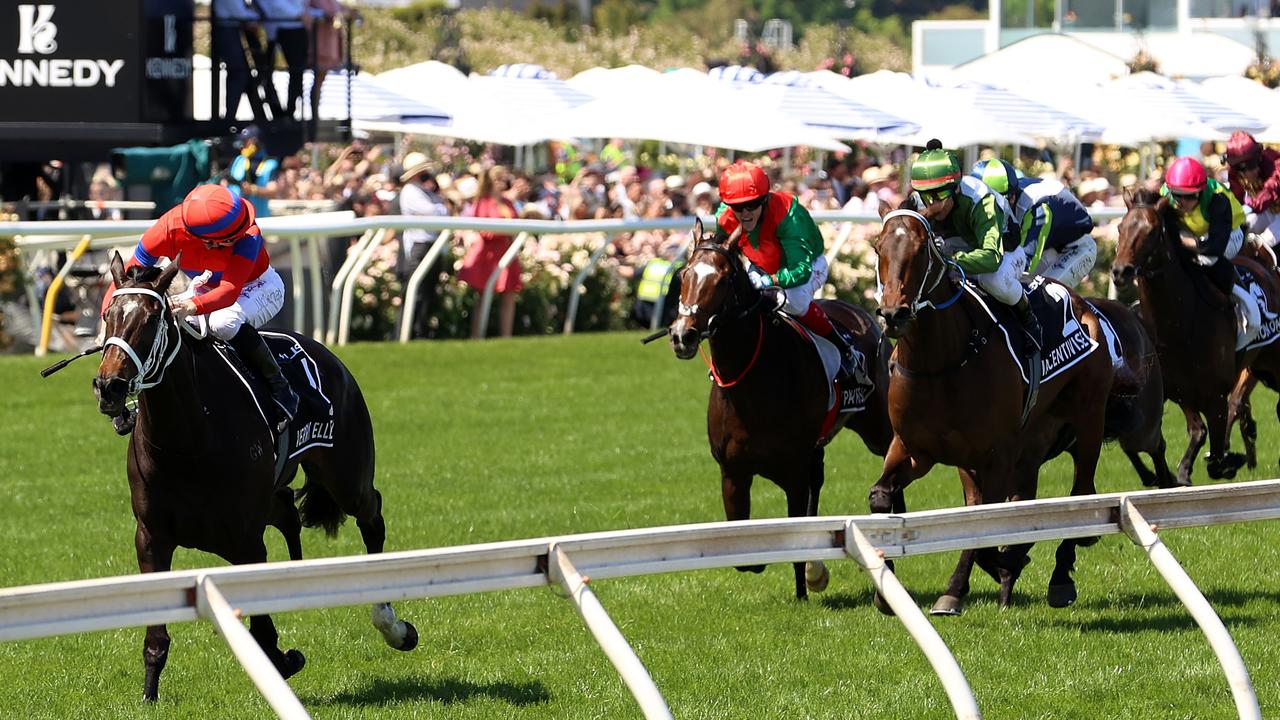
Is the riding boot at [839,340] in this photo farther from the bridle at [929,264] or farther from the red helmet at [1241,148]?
the red helmet at [1241,148]

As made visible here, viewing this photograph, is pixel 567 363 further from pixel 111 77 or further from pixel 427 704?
pixel 427 704

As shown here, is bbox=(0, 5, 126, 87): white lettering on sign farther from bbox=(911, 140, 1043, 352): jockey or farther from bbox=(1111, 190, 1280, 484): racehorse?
bbox=(911, 140, 1043, 352): jockey

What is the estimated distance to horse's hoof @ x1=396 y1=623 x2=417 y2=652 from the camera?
21.2 feet

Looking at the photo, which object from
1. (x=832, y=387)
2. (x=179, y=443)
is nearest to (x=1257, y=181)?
(x=832, y=387)

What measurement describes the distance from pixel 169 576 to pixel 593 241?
1264 cm

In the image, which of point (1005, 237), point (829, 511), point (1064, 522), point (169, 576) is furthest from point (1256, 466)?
point (169, 576)

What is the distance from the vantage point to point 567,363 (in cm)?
1480

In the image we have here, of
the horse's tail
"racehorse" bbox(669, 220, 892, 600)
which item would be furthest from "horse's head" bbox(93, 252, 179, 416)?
"racehorse" bbox(669, 220, 892, 600)

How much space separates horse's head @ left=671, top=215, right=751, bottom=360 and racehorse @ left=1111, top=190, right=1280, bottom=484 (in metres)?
2.76

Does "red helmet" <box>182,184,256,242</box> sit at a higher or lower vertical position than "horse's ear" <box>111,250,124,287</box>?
higher

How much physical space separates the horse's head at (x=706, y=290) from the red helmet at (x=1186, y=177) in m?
3.19

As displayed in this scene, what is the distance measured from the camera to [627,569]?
14.3 ft

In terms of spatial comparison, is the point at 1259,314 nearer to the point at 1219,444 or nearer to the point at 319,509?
the point at 1219,444

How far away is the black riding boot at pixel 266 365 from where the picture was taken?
6312 millimetres
